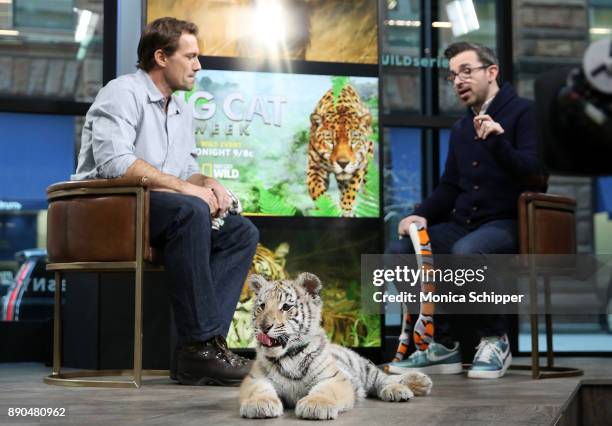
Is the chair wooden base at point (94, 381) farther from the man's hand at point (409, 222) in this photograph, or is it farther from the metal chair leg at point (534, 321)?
the metal chair leg at point (534, 321)

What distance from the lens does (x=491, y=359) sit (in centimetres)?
372

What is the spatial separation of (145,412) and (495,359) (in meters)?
1.77

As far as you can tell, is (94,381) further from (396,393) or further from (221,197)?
(396,393)

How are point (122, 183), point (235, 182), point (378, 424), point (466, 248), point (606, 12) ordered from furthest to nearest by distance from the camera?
point (606, 12), point (235, 182), point (466, 248), point (122, 183), point (378, 424)

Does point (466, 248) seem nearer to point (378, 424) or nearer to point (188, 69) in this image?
point (188, 69)

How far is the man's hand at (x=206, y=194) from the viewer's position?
3.27 metres

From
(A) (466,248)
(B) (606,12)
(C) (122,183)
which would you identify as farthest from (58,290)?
(B) (606,12)

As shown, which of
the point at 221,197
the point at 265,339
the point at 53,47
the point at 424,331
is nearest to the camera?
the point at 265,339

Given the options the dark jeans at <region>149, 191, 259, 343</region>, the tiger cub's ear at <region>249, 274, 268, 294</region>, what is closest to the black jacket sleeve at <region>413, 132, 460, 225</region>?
the dark jeans at <region>149, 191, 259, 343</region>

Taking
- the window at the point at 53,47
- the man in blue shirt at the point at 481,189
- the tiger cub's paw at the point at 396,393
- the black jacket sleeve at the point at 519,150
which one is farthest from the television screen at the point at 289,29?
the tiger cub's paw at the point at 396,393

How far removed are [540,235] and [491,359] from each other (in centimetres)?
54

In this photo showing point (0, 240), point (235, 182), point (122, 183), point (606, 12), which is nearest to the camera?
point (122, 183)

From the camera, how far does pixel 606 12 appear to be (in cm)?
670

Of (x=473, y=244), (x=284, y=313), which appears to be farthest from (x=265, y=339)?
(x=473, y=244)
